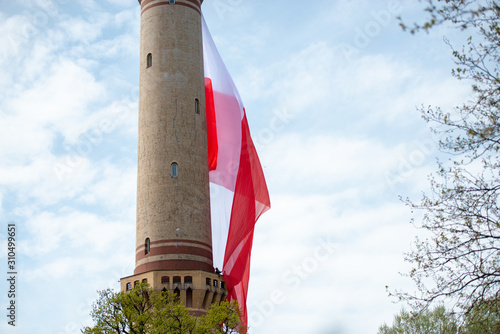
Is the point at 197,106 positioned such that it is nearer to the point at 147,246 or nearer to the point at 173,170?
the point at 173,170

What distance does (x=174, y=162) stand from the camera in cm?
4494

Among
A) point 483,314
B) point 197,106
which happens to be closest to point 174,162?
point 197,106

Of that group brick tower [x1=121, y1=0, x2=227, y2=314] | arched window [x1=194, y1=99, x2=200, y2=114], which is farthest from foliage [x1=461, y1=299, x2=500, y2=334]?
arched window [x1=194, y1=99, x2=200, y2=114]

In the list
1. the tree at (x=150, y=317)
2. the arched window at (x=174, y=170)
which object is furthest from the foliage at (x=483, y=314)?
the arched window at (x=174, y=170)

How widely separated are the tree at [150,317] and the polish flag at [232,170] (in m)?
8.37

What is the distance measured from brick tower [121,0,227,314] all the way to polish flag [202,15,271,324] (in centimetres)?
152

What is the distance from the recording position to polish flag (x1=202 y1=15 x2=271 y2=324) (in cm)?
4488

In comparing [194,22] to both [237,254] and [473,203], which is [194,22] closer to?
[237,254]

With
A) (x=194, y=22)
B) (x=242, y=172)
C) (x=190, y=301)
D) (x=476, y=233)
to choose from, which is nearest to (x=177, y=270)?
(x=190, y=301)

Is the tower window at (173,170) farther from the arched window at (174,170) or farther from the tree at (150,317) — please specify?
the tree at (150,317)

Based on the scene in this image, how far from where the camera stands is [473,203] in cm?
1733

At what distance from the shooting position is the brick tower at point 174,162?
138 feet

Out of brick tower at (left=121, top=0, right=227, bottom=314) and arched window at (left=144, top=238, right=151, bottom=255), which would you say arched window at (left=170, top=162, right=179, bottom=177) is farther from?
arched window at (left=144, top=238, right=151, bottom=255)

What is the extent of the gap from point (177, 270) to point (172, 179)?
19.9 feet
